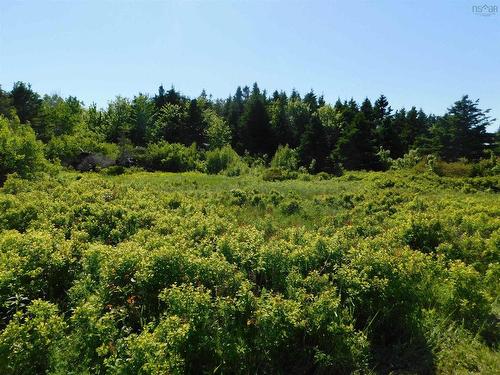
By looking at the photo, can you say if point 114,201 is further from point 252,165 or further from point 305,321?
point 252,165

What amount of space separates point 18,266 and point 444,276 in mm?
7445

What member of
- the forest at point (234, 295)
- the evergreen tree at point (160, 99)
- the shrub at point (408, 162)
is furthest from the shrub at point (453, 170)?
the evergreen tree at point (160, 99)

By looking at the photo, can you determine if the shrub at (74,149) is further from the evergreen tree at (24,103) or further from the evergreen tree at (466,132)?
the evergreen tree at (466,132)

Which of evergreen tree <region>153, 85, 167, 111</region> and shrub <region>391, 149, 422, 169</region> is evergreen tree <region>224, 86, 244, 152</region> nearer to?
evergreen tree <region>153, 85, 167, 111</region>

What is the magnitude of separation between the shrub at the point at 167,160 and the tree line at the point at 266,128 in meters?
2.72

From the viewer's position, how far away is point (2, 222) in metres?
10.5

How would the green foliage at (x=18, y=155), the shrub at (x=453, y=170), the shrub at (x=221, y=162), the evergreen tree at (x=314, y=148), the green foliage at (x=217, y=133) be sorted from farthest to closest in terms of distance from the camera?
the green foliage at (x=217, y=133) → the evergreen tree at (x=314, y=148) → the shrub at (x=221, y=162) → the shrub at (x=453, y=170) → the green foliage at (x=18, y=155)

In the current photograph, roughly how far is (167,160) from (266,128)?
19.1 m

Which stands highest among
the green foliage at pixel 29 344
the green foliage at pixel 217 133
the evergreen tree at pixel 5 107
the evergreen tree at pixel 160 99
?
the evergreen tree at pixel 160 99

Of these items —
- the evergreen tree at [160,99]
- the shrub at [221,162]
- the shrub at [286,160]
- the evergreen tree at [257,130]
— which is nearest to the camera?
the shrub at [221,162]

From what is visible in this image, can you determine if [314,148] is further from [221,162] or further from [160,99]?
[160,99]

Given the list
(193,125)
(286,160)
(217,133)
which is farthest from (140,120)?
(286,160)

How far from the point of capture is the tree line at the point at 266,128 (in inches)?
1499

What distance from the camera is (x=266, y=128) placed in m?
53.9
